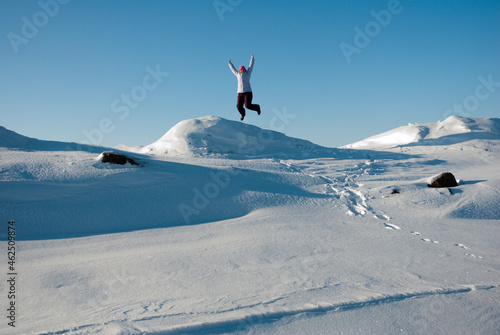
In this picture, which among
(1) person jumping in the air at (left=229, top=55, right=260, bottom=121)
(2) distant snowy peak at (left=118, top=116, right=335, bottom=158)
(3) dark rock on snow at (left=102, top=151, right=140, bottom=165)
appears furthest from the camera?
(2) distant snowy peak at (left=118, top=116, right=335, bottom=158)

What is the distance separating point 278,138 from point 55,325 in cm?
1493

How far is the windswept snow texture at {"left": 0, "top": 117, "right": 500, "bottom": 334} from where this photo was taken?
9.86 feet

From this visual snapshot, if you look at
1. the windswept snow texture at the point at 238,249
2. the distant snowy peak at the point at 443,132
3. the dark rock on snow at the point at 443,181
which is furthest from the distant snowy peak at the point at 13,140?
the distant snowy peak at the point at 443,132

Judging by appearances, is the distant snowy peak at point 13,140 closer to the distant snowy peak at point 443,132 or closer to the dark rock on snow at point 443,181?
the dark rock on snow at point 443,181

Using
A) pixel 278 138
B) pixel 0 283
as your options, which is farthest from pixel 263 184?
pixel 278 138

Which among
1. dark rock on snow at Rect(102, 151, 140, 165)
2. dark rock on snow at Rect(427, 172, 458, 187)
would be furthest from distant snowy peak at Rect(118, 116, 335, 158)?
dark rock on snow at Rect(427, 172, 458, 187)

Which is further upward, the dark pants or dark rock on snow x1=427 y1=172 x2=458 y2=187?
the dark pants

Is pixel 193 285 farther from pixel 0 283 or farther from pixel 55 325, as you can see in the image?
pixel 0 283

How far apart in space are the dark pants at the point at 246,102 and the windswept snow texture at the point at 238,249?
2074 mm

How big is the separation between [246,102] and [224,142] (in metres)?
8.40

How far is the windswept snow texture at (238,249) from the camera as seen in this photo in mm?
3004

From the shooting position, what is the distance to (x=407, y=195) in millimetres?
8273

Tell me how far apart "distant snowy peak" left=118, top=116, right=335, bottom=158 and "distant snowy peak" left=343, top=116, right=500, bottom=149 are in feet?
21.5

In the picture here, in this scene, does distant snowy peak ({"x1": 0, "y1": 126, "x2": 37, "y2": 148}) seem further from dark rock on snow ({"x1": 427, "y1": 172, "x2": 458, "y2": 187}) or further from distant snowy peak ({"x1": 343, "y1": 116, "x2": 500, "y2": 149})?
distant snowy peak ({"x1": 343, "y1": 116, "x2": 500, "y2": 149})
